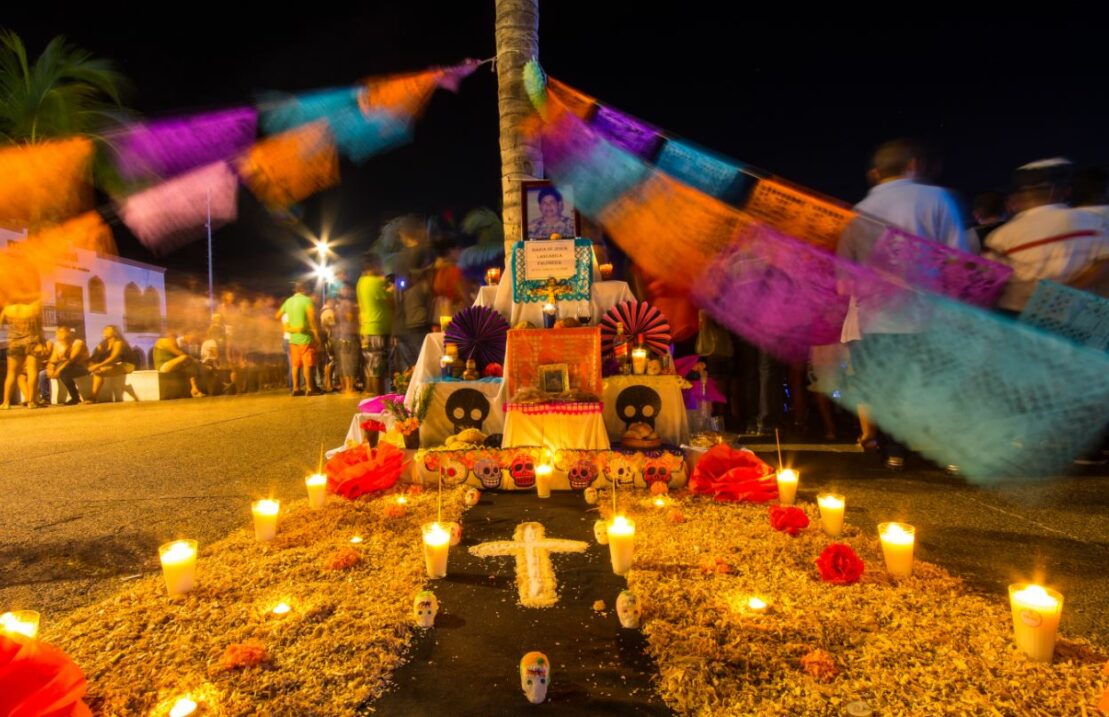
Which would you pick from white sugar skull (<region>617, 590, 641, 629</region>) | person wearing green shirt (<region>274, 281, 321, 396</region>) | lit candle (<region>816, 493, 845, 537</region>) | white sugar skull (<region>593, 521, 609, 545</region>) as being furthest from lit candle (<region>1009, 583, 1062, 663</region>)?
person wearing green shirt (<region>274, 281, 321, 396</region>)

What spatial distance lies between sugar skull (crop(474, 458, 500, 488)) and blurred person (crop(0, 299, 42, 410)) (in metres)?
10.1

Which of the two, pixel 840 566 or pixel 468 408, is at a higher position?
pixel 468 408

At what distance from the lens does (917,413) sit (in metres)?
4.62

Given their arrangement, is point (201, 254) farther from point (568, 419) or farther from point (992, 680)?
point (992, 680)

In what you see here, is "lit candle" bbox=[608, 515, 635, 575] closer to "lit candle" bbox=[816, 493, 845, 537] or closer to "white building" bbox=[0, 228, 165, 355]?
"lit candle" bbox=[816, 493, 845, 537]

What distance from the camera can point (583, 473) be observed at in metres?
3.89

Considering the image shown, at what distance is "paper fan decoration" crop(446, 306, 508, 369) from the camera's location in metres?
4.96

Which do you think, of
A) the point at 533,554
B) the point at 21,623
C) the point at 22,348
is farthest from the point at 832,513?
the point at 22,348

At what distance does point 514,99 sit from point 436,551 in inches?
206

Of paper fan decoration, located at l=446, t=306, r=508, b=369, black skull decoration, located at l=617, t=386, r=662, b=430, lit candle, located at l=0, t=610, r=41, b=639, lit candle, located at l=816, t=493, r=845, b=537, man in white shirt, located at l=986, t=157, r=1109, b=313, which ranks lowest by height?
lit candle, located at l=816, t=493, r=845, b=537

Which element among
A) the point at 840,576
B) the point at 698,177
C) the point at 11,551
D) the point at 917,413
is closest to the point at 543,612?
the point at 840,576

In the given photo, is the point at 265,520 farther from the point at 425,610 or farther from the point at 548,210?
the point at 548,210

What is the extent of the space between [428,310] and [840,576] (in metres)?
5.02

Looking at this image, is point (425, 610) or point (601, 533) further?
point (601, 533)
